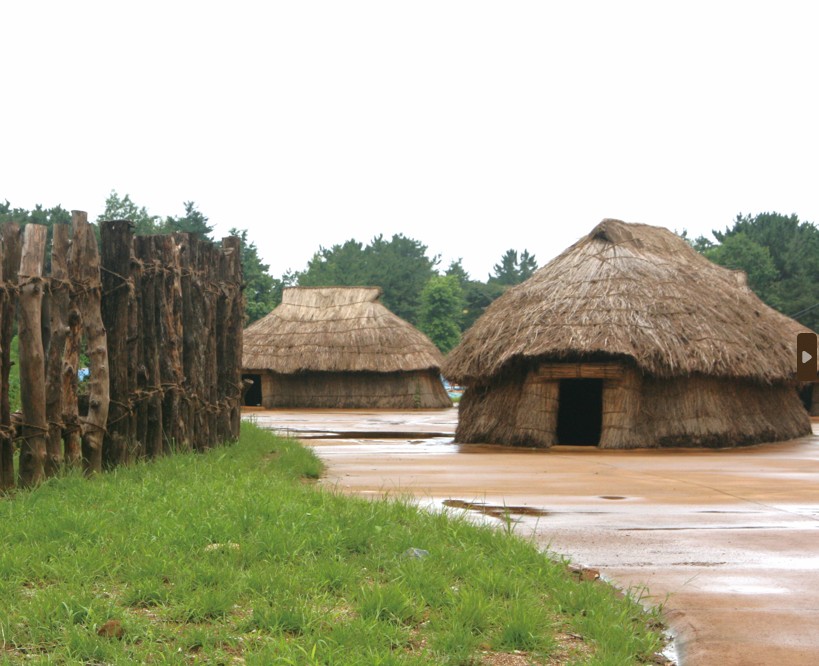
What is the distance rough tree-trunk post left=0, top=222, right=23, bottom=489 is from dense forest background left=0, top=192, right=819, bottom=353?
28.9 m

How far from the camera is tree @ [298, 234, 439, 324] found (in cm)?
6144

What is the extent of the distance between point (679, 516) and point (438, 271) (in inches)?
2608

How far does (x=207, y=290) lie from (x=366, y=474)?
8.23ft

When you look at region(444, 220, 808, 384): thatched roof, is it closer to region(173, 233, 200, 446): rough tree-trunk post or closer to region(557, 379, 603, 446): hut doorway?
region(557, 379, 603, 446): hut doorway

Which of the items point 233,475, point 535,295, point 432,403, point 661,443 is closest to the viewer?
point 233,475

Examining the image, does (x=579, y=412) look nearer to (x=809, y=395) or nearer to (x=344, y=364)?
(x=809, y=395)

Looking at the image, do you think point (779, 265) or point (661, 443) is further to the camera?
point (779, 265)

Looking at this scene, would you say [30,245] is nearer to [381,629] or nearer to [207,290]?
[207,290]

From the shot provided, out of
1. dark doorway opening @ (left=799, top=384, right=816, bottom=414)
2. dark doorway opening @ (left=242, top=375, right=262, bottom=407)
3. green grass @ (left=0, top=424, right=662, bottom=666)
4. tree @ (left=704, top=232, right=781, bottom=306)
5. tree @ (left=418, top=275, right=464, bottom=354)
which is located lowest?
green grass @ (left=0, top=424, right=662, bottom=666)

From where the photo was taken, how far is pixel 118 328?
888 cm

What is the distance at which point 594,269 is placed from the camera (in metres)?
17.2

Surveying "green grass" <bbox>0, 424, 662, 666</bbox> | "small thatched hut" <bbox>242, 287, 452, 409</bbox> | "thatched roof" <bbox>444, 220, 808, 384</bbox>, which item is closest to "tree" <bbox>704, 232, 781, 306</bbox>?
"small thatched hut" <bbox>242, 287, 452, 409</bbox>

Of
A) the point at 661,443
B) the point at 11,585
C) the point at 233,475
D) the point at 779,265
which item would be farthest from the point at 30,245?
the point at 779,265

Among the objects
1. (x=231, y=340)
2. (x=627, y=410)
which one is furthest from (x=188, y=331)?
(x=627, y=410)
